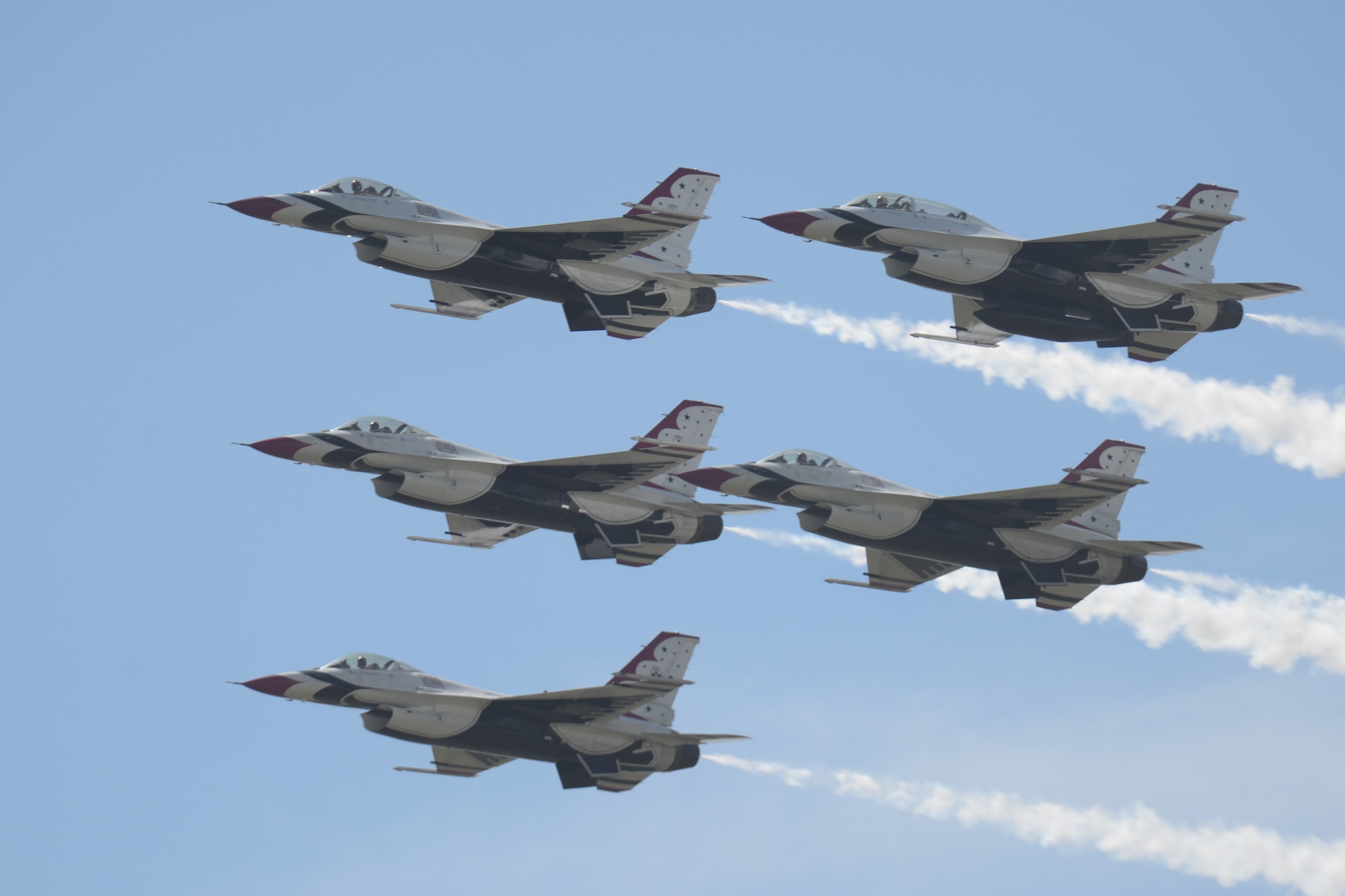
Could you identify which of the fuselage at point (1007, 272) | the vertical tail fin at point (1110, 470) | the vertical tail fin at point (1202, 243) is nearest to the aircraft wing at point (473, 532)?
the fuselage at point (1007, 272)

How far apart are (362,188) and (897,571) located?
19.3 metres

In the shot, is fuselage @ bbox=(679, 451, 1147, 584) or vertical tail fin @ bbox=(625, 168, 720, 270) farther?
vertical tail fin @ bbox=(625, 168, 720, 270)

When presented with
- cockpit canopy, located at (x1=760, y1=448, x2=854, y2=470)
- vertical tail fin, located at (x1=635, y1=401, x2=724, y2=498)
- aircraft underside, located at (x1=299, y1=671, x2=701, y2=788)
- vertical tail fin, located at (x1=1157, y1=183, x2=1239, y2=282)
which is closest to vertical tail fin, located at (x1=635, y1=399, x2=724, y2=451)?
vertical tail fin, located at (x1=635, y1=401, x2=724, y2=498)

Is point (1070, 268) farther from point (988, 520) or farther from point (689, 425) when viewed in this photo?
point (689, 425)

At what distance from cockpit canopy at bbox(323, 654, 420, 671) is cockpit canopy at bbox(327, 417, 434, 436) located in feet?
21.3

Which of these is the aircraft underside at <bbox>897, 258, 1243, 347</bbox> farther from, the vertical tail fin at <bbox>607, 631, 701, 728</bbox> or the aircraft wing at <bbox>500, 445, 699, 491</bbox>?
the vertical tail fin at <bbox>607, 631, 701, 728</bbox>

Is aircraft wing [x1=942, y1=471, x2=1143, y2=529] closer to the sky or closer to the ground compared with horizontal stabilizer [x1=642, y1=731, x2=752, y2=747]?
closer to the sky

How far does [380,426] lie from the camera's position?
59.1m

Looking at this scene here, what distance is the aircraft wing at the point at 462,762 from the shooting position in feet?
206

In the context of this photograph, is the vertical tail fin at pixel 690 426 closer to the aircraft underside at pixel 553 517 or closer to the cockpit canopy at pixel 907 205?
the aircraft underside at pixel 553 517

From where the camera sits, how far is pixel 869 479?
57375 millimetres

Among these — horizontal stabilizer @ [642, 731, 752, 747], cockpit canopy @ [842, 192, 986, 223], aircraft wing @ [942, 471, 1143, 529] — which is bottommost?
horizontal stabilizer @ [642, 731, 752, 747]

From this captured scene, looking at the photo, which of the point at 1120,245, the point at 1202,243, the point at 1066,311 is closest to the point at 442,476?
the point at 1066,311

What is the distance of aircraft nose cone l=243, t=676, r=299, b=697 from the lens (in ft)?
189
